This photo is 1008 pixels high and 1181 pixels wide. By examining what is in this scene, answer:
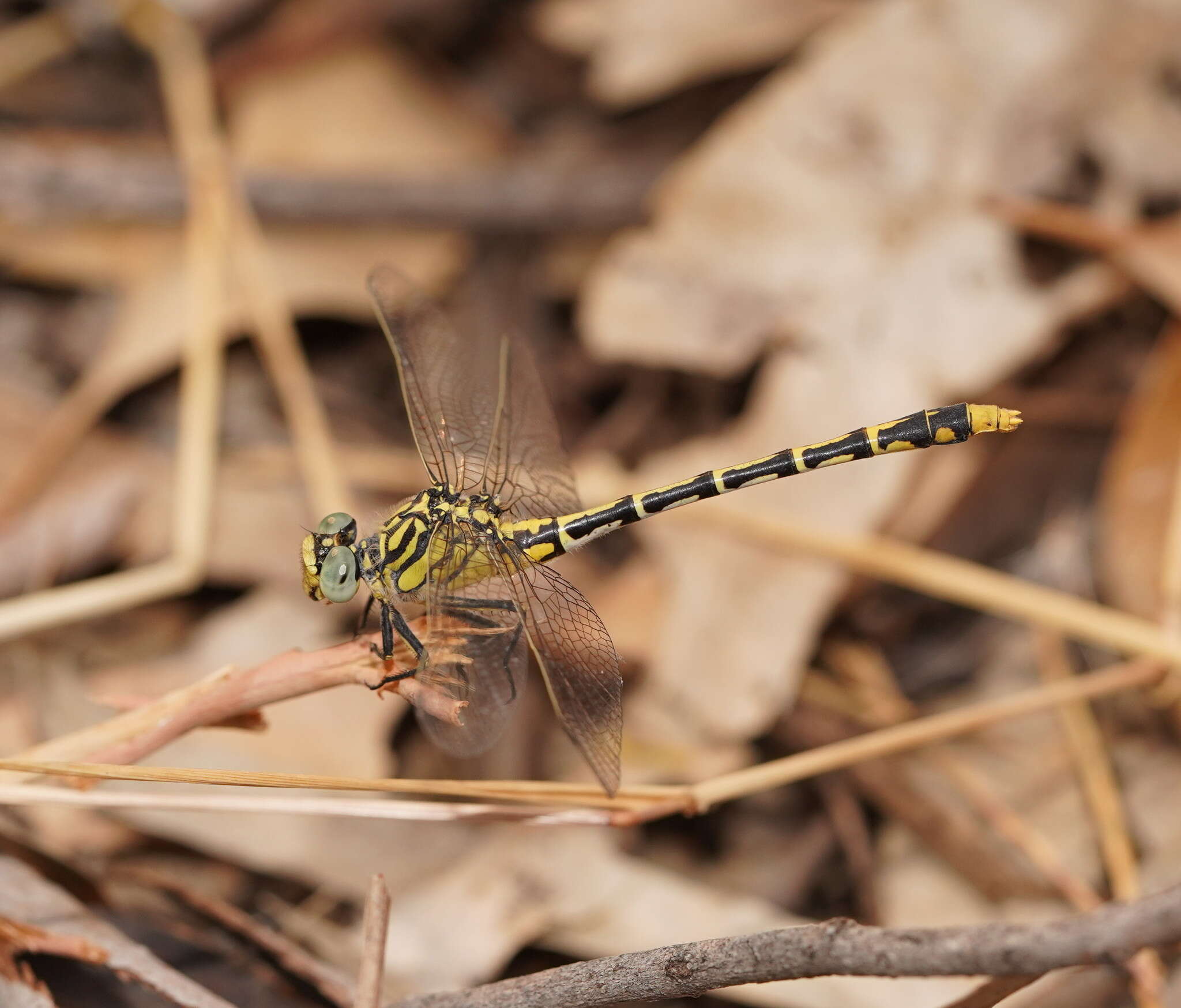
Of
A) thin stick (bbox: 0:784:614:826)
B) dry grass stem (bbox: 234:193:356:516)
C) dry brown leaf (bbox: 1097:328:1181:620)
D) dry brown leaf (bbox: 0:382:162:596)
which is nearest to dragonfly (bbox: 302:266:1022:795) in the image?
thin stick (bbox: 0:784:614:826)

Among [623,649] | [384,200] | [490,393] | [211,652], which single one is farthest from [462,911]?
[384,200]

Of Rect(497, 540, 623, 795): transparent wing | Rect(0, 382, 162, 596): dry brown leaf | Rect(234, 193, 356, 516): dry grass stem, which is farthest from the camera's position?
Rect(234, 193, 356, 516): dry grass stem

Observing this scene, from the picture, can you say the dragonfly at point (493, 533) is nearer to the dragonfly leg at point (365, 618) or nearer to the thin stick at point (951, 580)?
the dragonfly leg at point (365, 618)

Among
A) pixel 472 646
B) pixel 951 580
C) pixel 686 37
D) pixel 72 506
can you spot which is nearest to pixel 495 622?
pixel 472 646

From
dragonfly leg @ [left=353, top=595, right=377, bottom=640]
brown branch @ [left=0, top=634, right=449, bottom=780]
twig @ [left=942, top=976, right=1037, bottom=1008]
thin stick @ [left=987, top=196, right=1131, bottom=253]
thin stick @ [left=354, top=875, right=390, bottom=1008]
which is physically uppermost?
thin stick @ [left=987, top=196, right=1131, bottom=253]

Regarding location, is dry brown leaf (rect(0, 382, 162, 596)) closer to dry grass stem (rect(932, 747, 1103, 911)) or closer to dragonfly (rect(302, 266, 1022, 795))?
dragonfly (rect(302, 266, 1022, 795))

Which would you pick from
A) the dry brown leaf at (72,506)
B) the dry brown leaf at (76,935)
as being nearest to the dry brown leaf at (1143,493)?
the dry brown leaf at (76,935)

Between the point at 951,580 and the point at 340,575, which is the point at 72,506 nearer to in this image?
the point at 340,575
